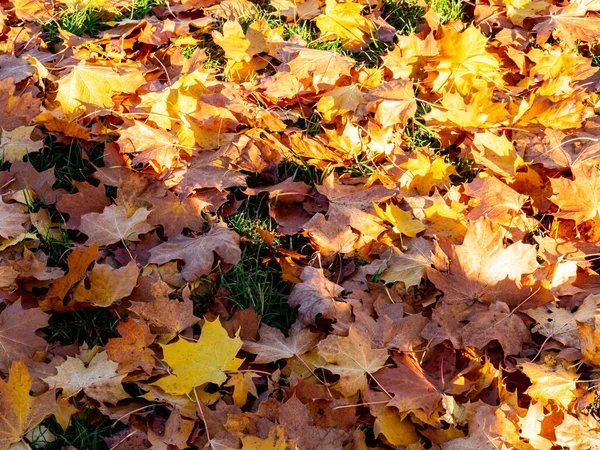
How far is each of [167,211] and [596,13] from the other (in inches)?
89.7

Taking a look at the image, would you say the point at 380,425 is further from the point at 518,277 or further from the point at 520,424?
the point at 518,277

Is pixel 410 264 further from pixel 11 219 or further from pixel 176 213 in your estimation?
pixel 11 219

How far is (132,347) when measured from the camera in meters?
1.88

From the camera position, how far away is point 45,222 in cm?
234

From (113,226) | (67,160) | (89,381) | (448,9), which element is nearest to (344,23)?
→ (448,9)

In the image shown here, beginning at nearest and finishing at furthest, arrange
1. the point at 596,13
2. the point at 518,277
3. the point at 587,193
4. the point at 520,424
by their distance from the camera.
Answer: the point at 520,424, the point at 518,277, the point at 587,193, the point at 596,13

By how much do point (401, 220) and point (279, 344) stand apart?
0.62 metres

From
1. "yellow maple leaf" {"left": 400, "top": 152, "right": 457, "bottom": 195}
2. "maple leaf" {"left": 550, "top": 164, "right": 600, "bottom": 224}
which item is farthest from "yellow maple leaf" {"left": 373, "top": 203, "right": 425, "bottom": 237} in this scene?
"maple leaf" {"left": 550, "top": 164, "right": 600, "bottom": 224}

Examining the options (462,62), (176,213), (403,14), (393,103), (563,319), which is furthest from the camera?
(403,14)

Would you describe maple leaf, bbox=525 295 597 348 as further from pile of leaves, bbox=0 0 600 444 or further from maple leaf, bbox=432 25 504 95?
maple leaf, bbox=432 25 504 95

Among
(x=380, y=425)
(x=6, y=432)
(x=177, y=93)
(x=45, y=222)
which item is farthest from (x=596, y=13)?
(x=6, y=432)

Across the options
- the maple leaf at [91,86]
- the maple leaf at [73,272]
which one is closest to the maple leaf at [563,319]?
the maple leaf at [73,272]

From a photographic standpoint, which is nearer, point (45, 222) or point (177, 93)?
point (45, 222)

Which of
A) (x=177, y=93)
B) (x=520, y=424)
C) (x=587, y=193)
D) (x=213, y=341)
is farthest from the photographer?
(x=177, y=93)
